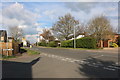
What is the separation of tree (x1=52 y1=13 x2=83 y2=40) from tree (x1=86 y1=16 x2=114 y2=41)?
11.5 m

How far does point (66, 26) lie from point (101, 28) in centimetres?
1503

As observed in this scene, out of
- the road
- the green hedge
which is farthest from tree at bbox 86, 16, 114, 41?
the road

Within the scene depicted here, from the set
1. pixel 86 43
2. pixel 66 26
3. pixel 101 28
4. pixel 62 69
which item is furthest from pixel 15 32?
pixel 62 69

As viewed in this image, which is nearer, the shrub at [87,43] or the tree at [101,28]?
the shrub at [87,43]

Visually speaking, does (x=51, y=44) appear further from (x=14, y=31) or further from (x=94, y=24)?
(x=94, y=24)

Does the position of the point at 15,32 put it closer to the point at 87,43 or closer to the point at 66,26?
the point at 66,26

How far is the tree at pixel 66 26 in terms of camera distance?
139ft

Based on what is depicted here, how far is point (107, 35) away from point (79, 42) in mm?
7211

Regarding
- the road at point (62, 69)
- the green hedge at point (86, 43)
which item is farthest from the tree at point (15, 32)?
the road at point (62, 69)

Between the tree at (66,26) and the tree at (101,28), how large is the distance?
1145cm

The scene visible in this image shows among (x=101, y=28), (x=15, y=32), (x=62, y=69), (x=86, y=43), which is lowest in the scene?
(x=62, y=69)

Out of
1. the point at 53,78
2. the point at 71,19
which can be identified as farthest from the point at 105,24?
the point at 53,78

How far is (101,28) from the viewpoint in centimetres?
2998

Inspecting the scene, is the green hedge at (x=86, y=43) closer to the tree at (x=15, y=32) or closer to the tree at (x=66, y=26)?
the tree at (x=66, y=26)
